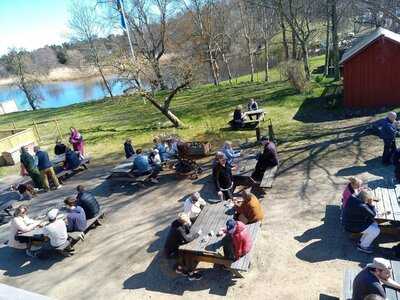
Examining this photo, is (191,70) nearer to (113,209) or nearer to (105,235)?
(113,209)

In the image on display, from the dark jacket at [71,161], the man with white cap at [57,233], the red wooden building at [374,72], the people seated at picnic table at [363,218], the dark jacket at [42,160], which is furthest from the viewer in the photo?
the red wooden building at [374,72]

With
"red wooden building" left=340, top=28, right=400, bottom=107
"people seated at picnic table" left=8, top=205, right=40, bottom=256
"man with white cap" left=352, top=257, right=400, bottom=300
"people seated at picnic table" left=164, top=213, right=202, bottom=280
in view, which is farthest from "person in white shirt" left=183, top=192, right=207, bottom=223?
"red wooden building" left=340, top=28, right=400, bottom=107

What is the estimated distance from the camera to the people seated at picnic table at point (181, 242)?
7520 mm

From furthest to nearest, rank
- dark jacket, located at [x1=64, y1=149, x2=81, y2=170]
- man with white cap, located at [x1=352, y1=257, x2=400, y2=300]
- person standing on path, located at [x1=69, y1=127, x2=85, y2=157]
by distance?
person standing on path, located at [x1=69, y1=127, x2=85, y2=157]
dark jacket, located at [x1=64, y1=149, x2=81, y2=170]
man with white cap, located at [x1=352, y1=257, x2=400, y2=300]

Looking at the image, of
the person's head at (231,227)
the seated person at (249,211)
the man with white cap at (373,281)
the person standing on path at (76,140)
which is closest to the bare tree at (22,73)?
the person standing on path at (76,140)

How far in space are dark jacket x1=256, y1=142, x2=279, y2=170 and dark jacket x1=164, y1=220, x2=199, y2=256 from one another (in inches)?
138

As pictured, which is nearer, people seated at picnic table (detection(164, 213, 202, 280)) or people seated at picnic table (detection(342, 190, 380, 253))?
people seated at picnic table (detection(342, 190, 380, 253))

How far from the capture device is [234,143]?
14.6 m

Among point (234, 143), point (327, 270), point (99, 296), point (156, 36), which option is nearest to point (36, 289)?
point (99, 296)

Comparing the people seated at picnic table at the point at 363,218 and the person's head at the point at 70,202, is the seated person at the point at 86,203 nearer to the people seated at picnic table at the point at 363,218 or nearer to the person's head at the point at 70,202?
the person's head at the point at 70,202

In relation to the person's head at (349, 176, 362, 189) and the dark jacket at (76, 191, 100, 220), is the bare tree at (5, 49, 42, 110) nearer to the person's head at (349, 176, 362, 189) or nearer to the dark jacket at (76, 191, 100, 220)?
the dark jacket at (76, 191, 100, 220)

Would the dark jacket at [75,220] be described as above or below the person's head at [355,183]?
below

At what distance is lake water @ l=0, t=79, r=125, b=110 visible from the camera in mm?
53062

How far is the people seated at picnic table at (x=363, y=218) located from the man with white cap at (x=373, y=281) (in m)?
1.79
